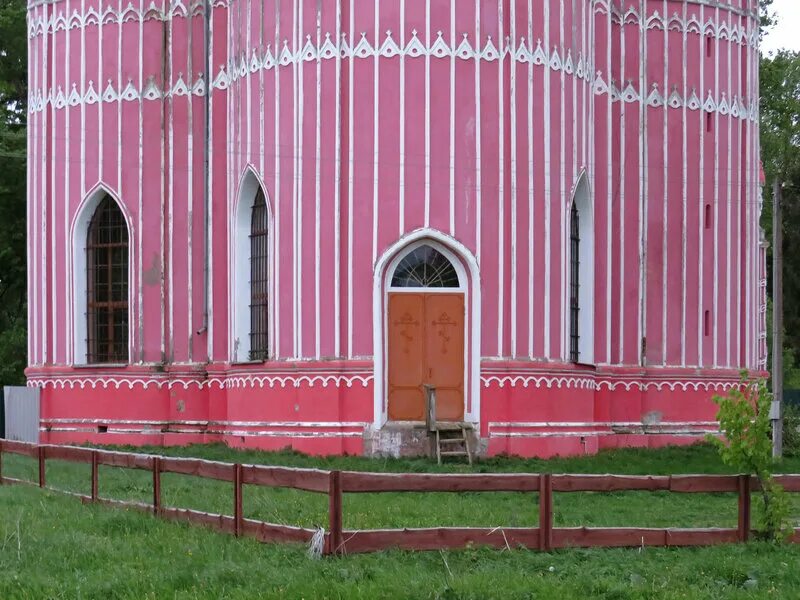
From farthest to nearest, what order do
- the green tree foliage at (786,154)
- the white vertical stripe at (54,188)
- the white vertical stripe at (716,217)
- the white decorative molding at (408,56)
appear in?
the green tree foliage at (786,154), the white vertical stripe at (716,217), the white vertical stripe at (54,188), the white decorative molding at (408,56)

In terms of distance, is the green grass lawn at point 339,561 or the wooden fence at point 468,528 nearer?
the green grass lawn at point 339,561

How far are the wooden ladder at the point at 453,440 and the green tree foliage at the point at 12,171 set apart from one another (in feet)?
62.4

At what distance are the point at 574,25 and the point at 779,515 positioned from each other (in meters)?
16.0

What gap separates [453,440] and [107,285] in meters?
9.28

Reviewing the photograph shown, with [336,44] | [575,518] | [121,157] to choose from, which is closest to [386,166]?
[336,44]

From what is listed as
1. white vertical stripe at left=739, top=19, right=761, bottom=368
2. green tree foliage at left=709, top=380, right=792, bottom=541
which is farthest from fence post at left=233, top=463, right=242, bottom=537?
white vertical stripe at left=739, top=19, right=761, bottom=368

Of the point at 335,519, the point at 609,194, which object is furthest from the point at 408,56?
the point at 335,519

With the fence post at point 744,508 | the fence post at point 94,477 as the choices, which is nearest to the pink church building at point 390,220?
the fence post at point 94,477

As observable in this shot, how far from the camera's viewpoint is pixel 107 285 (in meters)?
31.5

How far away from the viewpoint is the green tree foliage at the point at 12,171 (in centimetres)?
4144

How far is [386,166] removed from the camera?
26844 mm

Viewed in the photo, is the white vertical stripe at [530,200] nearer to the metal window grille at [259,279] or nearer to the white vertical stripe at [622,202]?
the white vertical stripe at [622,202]

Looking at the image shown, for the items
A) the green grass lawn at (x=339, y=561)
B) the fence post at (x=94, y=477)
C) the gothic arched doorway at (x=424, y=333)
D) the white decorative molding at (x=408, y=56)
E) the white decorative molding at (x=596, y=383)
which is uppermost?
the white decorative molding at (x=408, y=56)

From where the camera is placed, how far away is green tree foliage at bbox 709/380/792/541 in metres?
14.6
